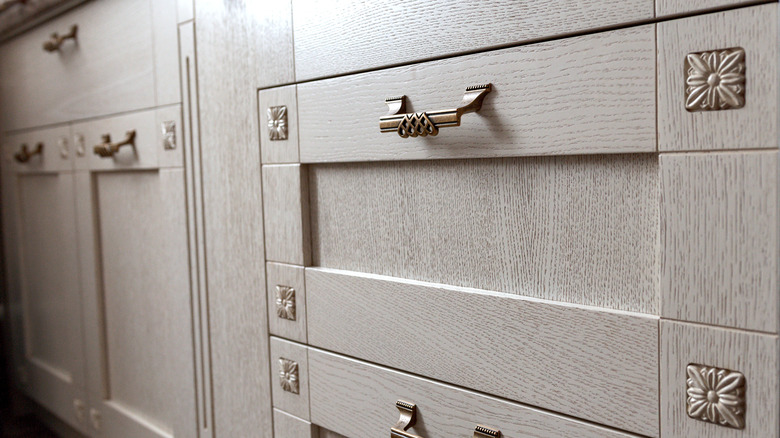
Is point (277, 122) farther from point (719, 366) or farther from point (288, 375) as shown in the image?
point (719, 366)

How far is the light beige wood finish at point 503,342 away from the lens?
481 millimetres

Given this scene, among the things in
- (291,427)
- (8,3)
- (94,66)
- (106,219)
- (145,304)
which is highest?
(8,3)

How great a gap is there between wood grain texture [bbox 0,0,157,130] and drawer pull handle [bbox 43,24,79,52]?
0.01 metres

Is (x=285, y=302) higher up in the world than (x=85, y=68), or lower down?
lower down

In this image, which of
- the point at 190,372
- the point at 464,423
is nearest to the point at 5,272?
the point at 190,372

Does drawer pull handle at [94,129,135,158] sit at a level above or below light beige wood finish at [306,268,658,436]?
above

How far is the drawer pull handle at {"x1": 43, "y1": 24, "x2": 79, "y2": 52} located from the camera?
1181 mm

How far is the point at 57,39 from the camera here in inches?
47.9

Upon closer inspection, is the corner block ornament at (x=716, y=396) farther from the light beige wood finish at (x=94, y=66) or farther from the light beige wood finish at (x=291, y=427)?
the light beige wood finish at (x=94, y=66)

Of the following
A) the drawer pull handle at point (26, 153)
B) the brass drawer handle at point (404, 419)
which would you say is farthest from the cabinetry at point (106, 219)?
the brass drawer handle at point (404, 419)

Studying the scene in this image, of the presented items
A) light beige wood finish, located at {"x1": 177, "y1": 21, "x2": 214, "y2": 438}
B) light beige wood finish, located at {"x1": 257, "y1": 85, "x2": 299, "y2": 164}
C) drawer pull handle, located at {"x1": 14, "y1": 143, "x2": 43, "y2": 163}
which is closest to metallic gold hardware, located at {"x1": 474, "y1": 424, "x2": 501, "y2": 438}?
light beige wood finish, located at {"x1": 257, "y1": 85, "x2": 299, "y2": 164}

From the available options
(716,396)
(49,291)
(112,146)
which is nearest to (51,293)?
(49,291)

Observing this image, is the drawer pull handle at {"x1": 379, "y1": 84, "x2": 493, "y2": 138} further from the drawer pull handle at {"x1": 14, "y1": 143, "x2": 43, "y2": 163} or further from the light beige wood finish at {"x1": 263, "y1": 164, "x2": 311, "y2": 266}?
the drawer pull handle at {"x1": 14, "y1": 143, "x2": 43, "y2": 163}

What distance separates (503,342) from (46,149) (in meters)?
1.17
